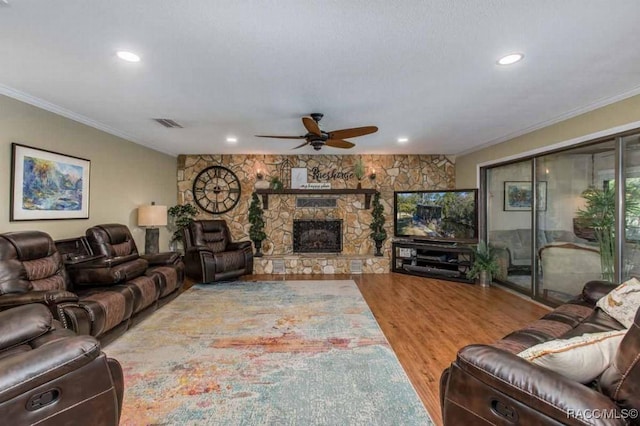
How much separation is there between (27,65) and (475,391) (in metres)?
3.80

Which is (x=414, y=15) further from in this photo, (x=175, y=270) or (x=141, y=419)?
(x=175, y=270)

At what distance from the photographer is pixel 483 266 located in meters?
5.14

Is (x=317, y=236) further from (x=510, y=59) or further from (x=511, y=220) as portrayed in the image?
(x=510, y=59)

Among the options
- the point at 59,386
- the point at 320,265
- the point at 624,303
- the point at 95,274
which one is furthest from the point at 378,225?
the point at 59,386

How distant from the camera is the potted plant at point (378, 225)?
20.6 feet

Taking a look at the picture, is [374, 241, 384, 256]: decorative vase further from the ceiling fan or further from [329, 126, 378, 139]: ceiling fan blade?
[329, 126, 378, 139]: ceiling fan blade

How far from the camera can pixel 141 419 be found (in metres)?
1.88

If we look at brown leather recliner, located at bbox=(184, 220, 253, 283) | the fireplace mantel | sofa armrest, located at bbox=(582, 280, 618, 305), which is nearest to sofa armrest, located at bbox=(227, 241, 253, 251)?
brown leather recliner, located at bbox=(184, 220, 253, 283)

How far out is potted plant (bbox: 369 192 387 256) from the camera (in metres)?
6.27

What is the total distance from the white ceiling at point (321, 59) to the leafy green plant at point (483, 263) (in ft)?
7.46

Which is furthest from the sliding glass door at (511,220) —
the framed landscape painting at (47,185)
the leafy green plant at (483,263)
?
the framed landscape painting at (47,185)

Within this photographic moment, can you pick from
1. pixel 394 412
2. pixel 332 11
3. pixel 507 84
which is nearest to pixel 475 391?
pixel 394 412

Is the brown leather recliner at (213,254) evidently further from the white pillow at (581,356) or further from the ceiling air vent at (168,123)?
the white pillow at (581,356)

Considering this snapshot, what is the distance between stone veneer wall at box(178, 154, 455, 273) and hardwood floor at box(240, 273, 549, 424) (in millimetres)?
1119
